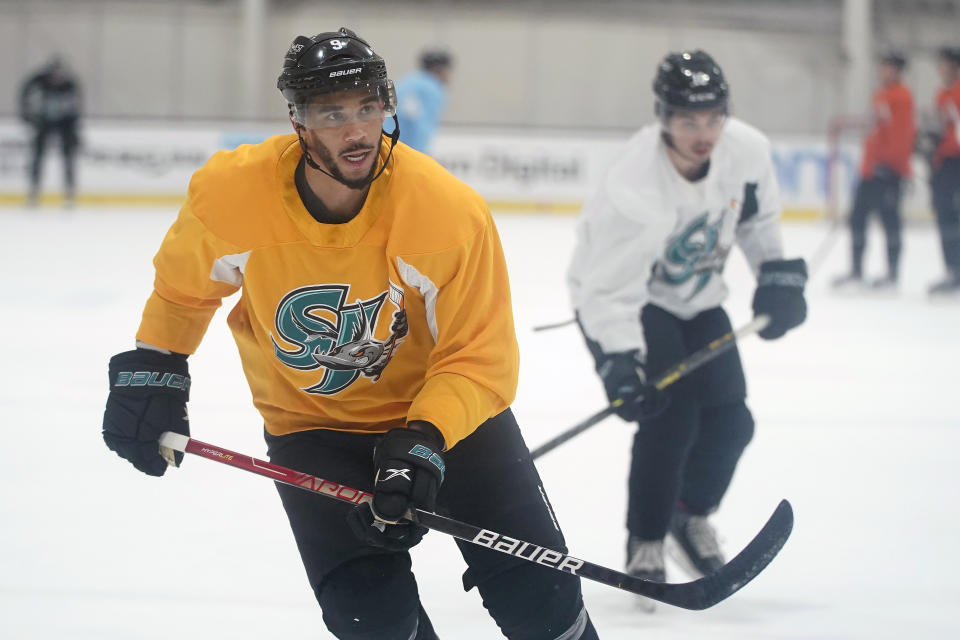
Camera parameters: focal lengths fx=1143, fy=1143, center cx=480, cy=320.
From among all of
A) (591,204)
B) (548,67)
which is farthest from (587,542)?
Answer: (548,67)

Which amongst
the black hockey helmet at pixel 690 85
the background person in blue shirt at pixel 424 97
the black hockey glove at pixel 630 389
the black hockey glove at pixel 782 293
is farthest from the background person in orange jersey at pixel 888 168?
the black hockey glove at pixel 630 389

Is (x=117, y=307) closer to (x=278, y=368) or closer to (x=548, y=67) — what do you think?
(x=278, y=368)

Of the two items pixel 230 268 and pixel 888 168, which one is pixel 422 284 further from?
pixel 888 168

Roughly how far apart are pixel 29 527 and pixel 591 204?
4.62 feet

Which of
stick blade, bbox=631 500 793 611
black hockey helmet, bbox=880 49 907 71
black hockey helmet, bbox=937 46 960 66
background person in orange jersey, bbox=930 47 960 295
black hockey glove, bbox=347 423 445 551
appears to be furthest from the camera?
black hockey helmet, bbox=880 49 907 71

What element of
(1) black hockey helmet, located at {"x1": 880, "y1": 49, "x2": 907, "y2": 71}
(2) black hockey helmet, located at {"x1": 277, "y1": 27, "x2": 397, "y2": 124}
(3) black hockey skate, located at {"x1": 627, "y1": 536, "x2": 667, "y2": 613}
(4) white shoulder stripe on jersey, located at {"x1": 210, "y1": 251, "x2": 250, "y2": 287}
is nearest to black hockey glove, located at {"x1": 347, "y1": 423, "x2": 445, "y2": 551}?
(4) white shoulder stripe on jersey, located at {"x1": 210, "y1": 251, "x2": 250, "y2": 287}

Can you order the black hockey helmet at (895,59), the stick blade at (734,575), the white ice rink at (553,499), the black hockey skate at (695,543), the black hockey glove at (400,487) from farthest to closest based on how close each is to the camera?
the black hockey helmet at (895,59) < the black hockey skate at (695,543) < the white ice rink at (553,499) < the stick blade at (734,575) < the black hockey glove at (400,487)

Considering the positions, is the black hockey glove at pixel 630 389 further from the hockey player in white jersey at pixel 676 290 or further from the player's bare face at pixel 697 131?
the player's bare face at pixel 697 131

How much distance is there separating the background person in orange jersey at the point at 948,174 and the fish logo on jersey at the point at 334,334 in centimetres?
489

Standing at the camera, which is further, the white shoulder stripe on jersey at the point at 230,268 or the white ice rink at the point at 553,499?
the white ice rink at the point at 553,499

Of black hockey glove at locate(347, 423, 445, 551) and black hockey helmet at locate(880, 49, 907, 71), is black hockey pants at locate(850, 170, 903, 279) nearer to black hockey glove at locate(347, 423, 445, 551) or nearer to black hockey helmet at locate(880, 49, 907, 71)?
black hockey helmet at locate(880, 49, 907, 71)

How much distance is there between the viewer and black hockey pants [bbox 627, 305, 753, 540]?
2260mm

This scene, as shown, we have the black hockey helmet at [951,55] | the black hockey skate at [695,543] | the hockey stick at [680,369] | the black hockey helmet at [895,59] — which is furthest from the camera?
the black hockey helmet at [895,59]

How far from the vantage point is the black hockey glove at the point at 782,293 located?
8.05 ft
